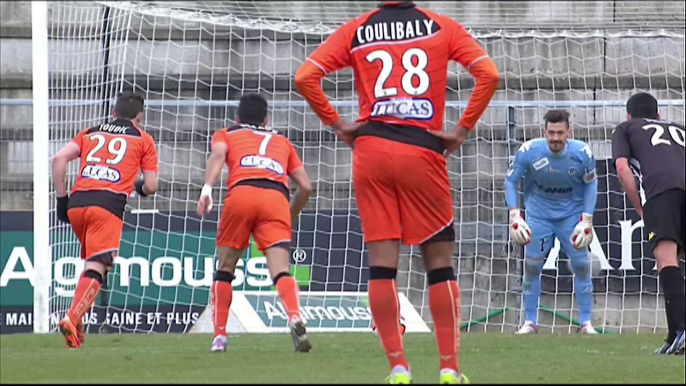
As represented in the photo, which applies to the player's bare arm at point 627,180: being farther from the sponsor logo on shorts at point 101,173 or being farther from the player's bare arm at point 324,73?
the sponsor logo on shorts at point 101,173

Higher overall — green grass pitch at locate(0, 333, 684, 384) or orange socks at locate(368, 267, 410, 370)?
orange socks at locate(368, 267, 410, 370)

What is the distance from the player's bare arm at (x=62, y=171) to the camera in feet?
35.4

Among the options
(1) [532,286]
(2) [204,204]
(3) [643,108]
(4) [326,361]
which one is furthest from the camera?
(1) [532,286]

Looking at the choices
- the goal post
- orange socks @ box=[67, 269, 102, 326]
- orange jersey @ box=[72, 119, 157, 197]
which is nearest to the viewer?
orange socks @ box=[67, 269, 102, 326]

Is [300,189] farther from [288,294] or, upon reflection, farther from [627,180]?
[627,180]

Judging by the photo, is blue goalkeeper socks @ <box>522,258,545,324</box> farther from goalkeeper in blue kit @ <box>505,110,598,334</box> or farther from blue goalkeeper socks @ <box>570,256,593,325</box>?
blue goalkeeper socks @ <box>570,256,593,325</box>

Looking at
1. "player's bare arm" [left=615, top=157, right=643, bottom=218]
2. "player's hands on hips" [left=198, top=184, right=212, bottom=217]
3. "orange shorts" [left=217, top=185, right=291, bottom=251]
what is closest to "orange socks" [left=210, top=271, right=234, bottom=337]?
"orange shorts" [left=217, top=185, right=291, bottom=251]

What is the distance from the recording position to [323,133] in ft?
54.7

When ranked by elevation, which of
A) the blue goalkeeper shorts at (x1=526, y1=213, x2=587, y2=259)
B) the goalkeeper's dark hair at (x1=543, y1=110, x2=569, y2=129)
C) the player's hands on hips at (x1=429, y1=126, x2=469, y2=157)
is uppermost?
the goalkeeper's dark hair at (x1=543, y1=110, x2=569, y2=129)

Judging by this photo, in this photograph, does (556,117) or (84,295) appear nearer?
(84,295)

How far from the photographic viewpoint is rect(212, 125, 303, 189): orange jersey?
32.7ft

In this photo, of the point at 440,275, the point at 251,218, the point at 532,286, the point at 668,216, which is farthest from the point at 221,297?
the point at 532,286

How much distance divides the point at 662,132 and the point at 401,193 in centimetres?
347

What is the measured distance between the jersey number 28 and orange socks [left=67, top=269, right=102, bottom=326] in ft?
14.6
